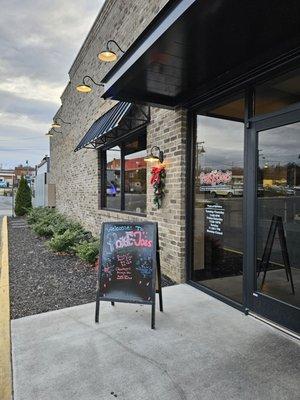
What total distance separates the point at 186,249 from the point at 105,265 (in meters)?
1.68

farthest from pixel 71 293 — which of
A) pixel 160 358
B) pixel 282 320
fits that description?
pixel 282 320

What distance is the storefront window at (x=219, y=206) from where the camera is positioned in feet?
14.4

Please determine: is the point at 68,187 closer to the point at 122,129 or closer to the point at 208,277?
the point at 122,129

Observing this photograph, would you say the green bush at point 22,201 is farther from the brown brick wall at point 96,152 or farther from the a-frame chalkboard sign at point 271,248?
the a-frame chalkboard sign at point 271,248

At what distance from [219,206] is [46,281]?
3.29m

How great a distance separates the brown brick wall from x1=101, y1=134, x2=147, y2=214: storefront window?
293mm

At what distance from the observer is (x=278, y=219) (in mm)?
3848

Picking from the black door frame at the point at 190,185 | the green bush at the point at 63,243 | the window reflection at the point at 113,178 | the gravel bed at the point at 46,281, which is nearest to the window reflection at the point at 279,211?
the black door frame at the point at 190,185

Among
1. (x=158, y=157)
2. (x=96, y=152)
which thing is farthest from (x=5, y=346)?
(x=96, y=152)

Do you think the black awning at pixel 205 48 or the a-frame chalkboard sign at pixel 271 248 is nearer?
the black awning at pixel 205 48

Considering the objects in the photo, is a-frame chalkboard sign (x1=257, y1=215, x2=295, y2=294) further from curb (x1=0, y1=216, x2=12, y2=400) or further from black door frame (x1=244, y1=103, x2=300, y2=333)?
curb (x1=0, y1=216, x2=12, y2=400)

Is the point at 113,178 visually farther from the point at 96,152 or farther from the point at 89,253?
the point at 89,253

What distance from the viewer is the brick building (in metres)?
3.21

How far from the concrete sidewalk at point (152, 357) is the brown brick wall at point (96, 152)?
1.64 metres
